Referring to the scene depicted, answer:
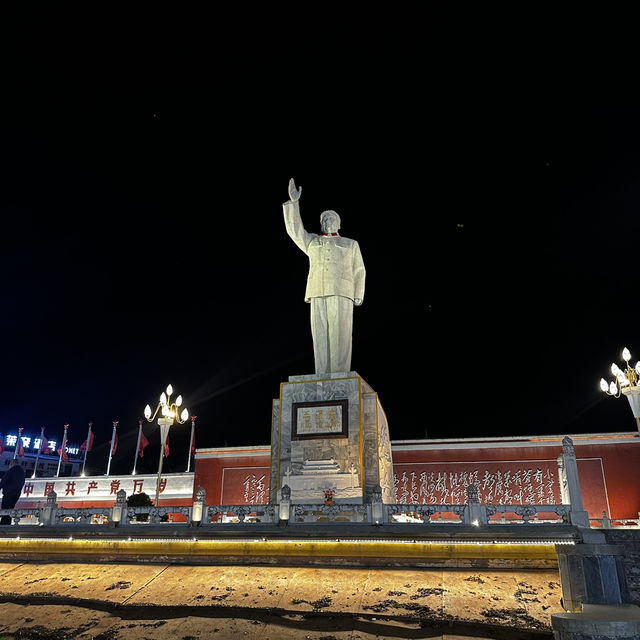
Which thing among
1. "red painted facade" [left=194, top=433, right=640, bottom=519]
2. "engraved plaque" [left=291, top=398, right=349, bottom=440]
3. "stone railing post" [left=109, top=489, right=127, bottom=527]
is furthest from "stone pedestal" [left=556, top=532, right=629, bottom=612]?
"red painted facade" [left=194, top=433, right=640, bottom=519]

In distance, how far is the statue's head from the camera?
1182 centimetres

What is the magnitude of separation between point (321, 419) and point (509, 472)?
756 cm

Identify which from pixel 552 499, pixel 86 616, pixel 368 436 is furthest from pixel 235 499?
pixel 86 616

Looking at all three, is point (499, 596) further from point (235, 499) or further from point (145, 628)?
point (235, 499)

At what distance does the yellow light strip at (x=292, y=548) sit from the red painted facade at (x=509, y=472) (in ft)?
30.0

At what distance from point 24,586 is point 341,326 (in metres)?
7.12

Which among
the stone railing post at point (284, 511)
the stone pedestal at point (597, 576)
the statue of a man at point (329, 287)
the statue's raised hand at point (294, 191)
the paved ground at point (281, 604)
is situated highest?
the statue's raised hand at point (294, 191)

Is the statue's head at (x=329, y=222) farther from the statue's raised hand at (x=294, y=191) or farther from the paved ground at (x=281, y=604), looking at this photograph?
the paved ground at (x=281, y=604)

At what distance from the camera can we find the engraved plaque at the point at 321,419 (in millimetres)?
10258

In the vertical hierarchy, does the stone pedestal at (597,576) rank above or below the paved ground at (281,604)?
above

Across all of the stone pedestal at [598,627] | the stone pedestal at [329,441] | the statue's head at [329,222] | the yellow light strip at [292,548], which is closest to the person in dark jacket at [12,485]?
the yellow light strip at [292,548]

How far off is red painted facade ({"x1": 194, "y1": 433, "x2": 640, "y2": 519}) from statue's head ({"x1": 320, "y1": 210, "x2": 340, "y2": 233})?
750 centimetres

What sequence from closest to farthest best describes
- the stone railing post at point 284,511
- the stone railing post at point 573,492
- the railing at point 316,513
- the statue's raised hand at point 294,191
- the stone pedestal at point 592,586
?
the stone pedestal at point 592,586
the stone railing post at point 573,492
the railing at point 316,513
the stone railing post at point 284,511
the statue's raised hand at point 294,191

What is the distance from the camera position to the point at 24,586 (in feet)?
21.2
